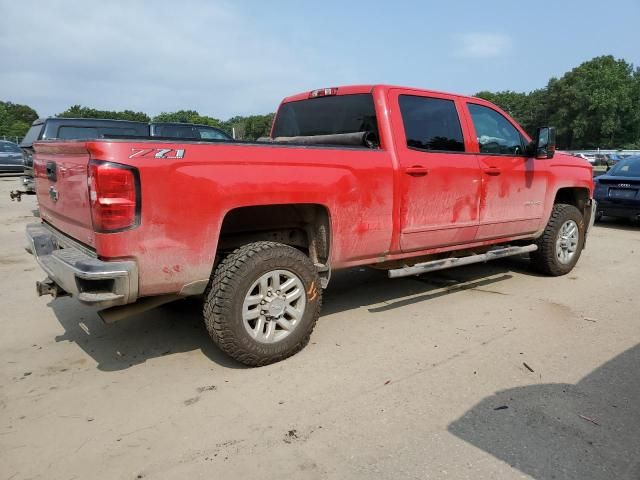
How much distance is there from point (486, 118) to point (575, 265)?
8.73 feet

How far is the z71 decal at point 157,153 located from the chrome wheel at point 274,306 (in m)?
0.98

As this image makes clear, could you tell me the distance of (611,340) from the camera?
149 inches

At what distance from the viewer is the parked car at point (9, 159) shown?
1947 centimetres

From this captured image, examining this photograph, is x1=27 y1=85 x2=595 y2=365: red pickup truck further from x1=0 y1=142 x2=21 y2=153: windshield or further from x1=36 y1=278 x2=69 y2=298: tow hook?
x1=0 y1=142 x2=21 y2=153: windshield

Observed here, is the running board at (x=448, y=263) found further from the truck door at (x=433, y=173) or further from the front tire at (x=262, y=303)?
the front tire at (x=262, y=303)

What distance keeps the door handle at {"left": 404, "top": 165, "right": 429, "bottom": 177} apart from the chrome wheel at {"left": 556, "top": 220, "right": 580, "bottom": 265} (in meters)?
2.56

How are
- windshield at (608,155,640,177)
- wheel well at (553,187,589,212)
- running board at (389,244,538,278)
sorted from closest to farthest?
1. running board at (389,244,538,278)
2. wheel well at (553,187,589,212)
3. windshield at (608,155,640,177)

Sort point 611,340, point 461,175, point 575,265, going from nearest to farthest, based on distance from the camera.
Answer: point 611,340 → point 461,175 → point 575,265

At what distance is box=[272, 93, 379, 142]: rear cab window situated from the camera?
13.6 feet

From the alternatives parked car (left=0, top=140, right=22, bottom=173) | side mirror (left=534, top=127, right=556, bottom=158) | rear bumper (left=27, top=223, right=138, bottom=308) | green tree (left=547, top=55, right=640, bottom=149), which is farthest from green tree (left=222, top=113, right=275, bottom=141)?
green tree (left=547, top=55, right=640, bottom=149)

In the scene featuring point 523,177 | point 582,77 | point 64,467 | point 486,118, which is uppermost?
point 582,77

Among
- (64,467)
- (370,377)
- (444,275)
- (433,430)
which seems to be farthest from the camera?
(444,275)

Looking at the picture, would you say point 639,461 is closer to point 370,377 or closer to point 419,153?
point 370,377

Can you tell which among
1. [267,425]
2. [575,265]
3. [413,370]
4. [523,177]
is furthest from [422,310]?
[575,265]
